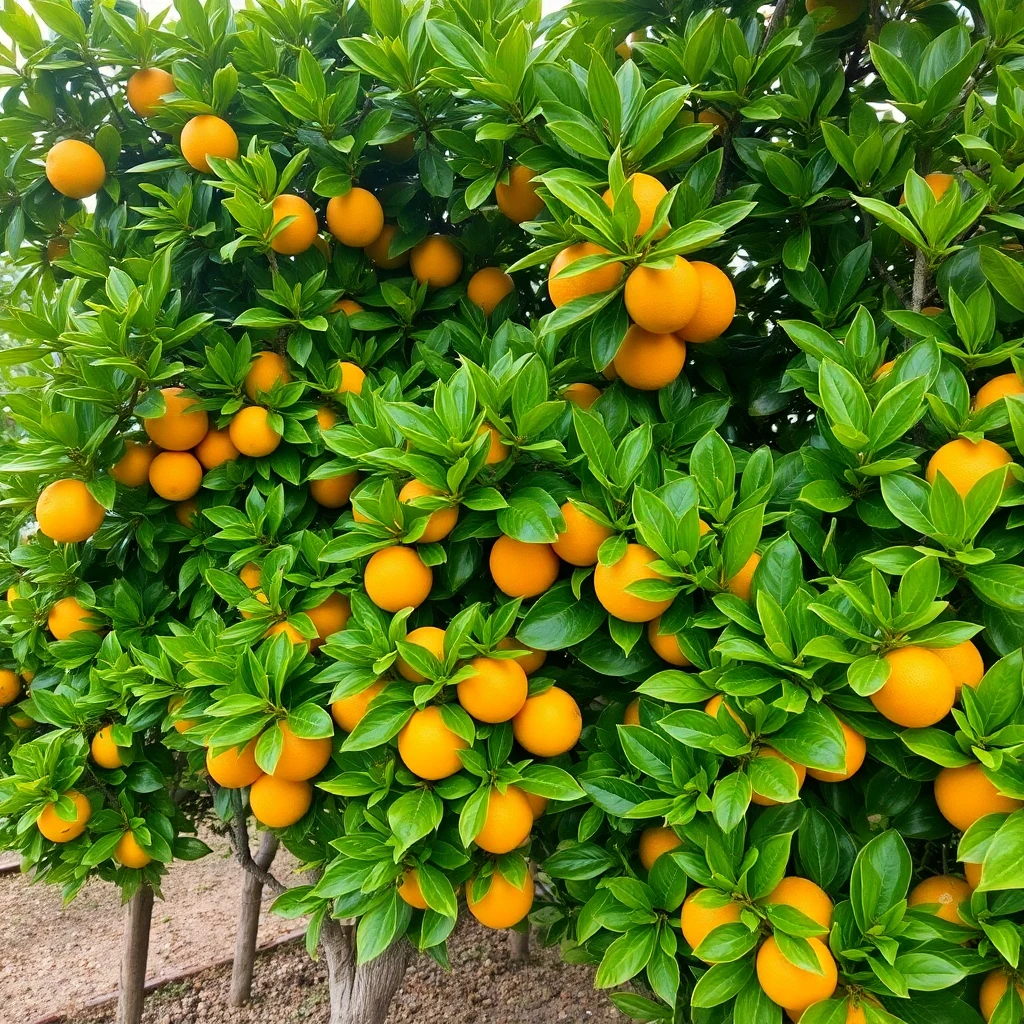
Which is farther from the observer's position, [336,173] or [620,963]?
[336,173]

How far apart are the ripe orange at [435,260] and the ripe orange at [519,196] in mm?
→ 262

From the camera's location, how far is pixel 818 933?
1.00 metres

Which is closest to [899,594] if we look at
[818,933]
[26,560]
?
[818,933]

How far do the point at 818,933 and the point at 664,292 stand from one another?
0.93 meters

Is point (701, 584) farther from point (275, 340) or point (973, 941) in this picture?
point (275, 340)

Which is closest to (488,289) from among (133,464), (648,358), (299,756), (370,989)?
(648,358)

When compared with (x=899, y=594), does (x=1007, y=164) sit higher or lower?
higher

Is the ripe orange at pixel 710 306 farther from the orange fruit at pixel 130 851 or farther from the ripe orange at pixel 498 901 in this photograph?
the orange fruit at pixel 130 851

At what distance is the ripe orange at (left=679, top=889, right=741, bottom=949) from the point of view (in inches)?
42.1

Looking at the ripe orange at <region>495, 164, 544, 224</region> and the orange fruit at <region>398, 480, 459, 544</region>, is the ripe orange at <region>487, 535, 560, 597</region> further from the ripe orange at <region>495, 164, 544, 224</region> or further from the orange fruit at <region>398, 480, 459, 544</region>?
the ripe orange at <region>495, 164, 544, 224</region>

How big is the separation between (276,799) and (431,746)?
444mm

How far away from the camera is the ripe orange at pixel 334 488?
5.51ft

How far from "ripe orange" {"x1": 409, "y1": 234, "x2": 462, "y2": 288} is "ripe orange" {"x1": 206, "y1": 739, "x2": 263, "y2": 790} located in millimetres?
1143

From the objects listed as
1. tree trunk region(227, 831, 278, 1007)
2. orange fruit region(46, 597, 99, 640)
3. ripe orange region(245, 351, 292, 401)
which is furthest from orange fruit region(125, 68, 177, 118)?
tree trunk region(227, 831, 278, 1007)
